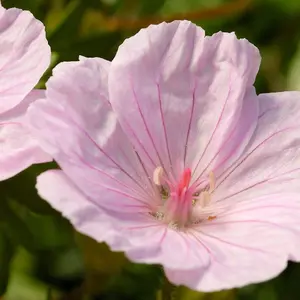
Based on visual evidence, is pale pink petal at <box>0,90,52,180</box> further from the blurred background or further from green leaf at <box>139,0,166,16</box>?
green leaf at <box>139,0,166,16</box>

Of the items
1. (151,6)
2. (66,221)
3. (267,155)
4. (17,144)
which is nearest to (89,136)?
(17,144)

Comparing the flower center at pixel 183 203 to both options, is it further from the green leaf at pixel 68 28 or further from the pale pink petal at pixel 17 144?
the green leaf at pixel 68 28

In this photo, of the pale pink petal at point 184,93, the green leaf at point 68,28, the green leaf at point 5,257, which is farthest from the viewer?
the green leaf at point 68,28

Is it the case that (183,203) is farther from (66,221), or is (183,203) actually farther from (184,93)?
(66,221)

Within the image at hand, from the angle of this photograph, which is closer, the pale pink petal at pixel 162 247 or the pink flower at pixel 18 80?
the pale pink petal at pixel 162 247

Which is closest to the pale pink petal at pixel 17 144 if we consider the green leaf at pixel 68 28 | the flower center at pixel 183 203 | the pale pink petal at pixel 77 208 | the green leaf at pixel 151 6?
the pale pink petal at pixel 77 208

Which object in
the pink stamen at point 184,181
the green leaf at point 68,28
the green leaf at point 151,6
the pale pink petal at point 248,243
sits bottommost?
the green leaf at point 151,6

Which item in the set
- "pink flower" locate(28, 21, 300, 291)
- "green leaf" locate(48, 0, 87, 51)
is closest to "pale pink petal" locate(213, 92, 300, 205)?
"pink flower" locate(28, 21, 300, 291)

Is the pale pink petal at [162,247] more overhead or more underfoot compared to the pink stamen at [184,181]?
more overhead
